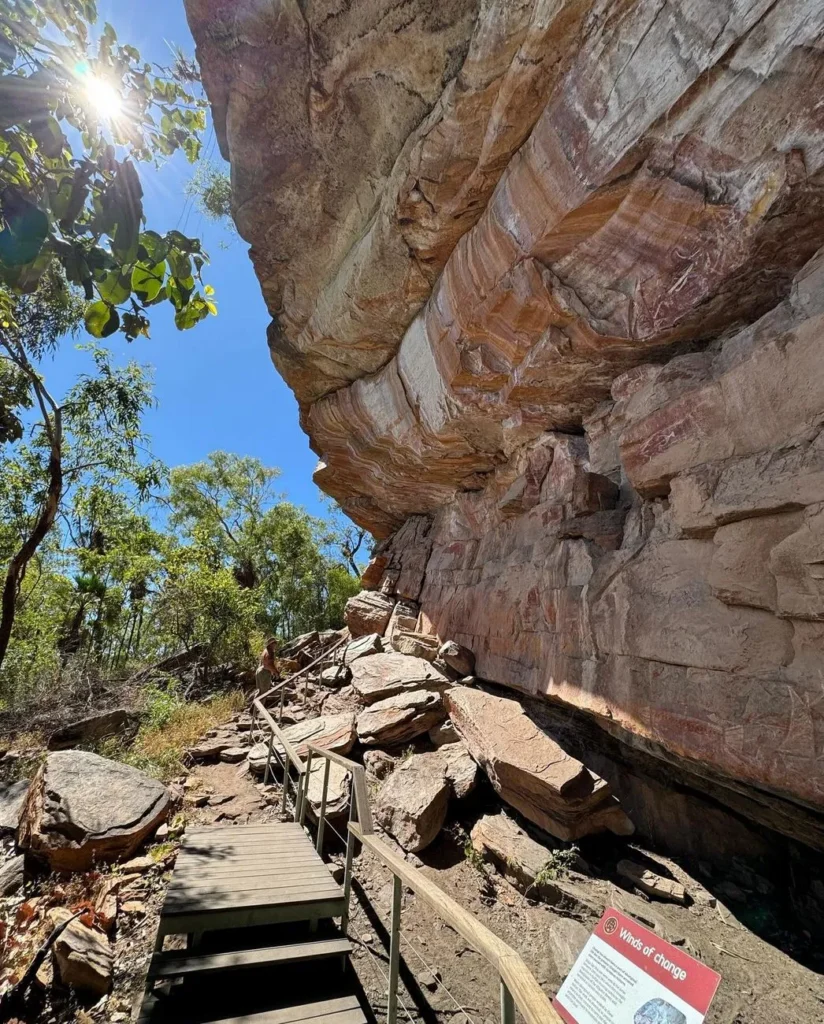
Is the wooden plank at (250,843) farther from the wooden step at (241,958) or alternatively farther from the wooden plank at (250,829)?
the wooden step at (241,958)

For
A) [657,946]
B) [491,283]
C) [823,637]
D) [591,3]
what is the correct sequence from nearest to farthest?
[657,946] → [823,637] → [591,3] → [491,283]

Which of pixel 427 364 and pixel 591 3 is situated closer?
pixel 591 3

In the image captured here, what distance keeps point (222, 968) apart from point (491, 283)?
22.5 ft

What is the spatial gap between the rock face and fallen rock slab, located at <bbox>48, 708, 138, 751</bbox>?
6542 millimetres

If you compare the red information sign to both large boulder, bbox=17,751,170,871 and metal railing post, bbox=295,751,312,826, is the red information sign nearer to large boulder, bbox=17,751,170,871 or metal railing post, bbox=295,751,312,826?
metal railing post, bbox=295,751,312,826

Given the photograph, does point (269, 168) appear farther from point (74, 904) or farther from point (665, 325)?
point (74, 904)

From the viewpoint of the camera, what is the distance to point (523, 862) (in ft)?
16.2

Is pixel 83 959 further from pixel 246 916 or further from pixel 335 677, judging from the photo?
pixel 335 677

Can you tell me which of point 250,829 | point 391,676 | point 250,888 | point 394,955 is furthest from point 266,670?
point 394,955

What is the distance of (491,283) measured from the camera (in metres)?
6.28

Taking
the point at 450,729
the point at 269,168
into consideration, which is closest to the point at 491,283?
the point at 269,168

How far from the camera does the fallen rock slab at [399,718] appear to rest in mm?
6824

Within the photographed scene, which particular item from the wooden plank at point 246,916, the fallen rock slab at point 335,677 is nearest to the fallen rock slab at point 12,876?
the wooden plank at point 246,916

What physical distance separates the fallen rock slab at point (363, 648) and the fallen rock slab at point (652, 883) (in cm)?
612
